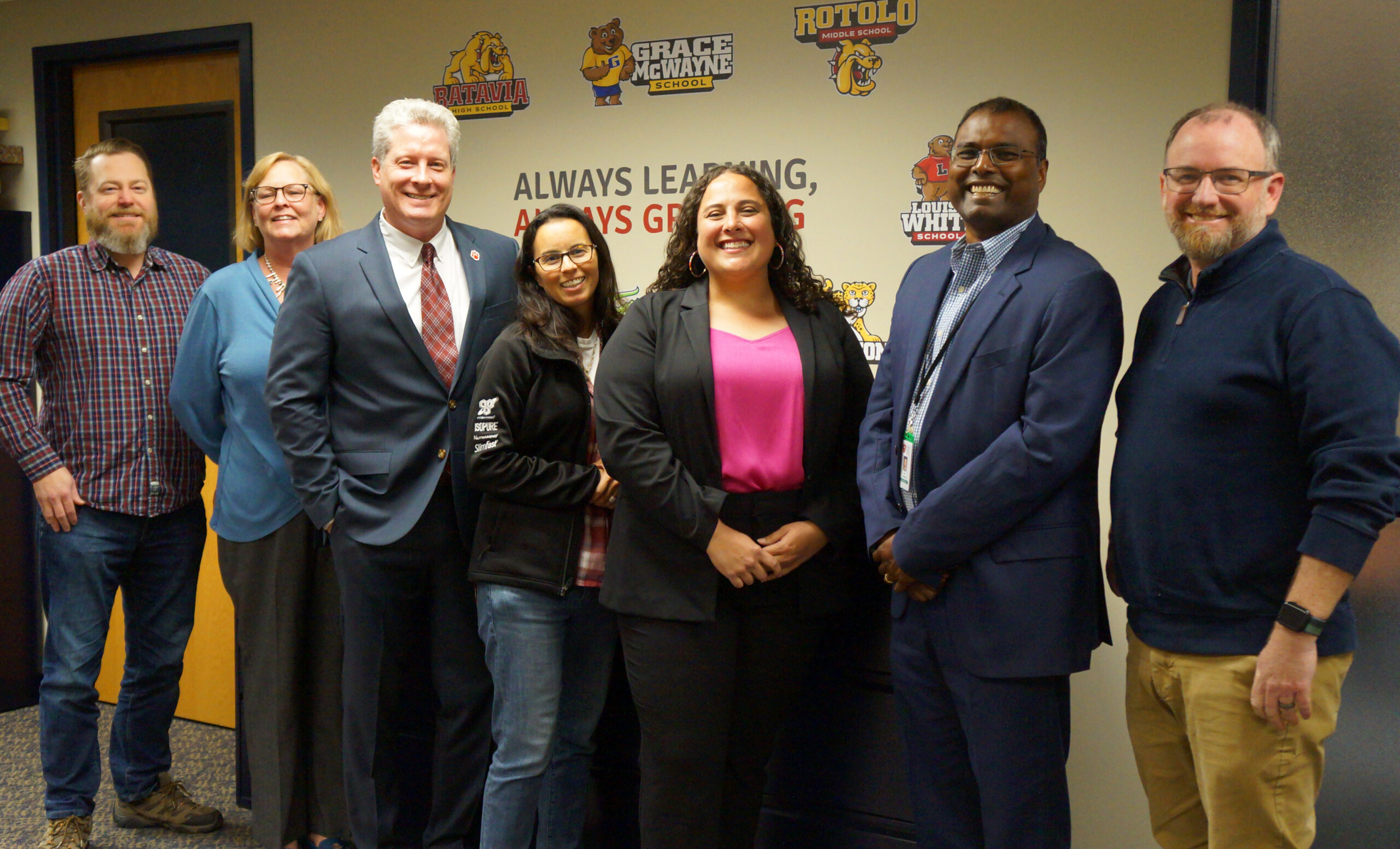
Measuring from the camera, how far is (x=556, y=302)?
212 centimetres

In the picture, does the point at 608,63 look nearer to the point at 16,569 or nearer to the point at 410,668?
the point at 410,668

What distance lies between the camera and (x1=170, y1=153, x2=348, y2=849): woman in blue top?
2477 mm

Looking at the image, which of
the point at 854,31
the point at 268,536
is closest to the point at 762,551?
the point at 268,536

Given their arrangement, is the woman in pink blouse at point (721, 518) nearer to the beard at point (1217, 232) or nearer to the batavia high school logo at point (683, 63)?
the beard at point (1217, 232)

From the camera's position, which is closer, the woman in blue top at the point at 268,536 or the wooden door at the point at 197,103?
the woman in blue top at the point at 268,536

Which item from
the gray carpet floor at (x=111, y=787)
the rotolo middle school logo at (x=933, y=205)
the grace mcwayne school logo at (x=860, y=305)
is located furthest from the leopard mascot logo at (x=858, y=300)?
the gray carpet floor at (x=111, y=787)

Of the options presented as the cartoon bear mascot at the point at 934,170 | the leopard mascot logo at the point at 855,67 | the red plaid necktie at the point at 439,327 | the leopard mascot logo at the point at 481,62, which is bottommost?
the red plaid necktie at the point at 439,327

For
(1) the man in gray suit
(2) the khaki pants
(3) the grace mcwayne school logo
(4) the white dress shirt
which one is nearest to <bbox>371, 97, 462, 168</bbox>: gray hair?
(1) the man in gray suit

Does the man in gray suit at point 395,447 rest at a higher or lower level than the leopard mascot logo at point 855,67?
lower

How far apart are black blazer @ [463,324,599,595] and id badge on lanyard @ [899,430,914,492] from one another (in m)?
0.60

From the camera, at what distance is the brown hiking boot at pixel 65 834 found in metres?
2.62

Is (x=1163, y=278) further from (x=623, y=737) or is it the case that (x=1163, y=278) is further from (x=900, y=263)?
(x=623, y=737)

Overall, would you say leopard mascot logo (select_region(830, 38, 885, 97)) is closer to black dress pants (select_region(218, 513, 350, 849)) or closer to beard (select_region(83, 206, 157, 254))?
black dress pants (select_region(218, 513, 350, 849))

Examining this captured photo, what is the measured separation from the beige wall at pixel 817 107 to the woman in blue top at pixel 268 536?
841mm
